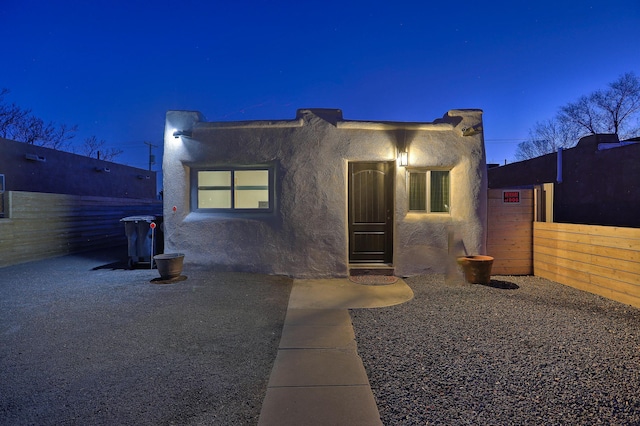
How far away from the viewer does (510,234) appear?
261 inches

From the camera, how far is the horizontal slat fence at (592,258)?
4.61 m

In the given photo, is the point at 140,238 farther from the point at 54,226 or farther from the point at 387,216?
the point at 387,216

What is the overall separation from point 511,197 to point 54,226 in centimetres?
1197

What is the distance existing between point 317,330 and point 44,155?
15797 mm

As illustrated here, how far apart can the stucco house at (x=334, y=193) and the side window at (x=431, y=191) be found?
21mm

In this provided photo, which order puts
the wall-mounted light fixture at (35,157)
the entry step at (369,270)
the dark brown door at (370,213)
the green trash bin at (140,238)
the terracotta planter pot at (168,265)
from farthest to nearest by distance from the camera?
the wall-mounted light fixture at (35,157)
the green trash bin at (140,238)
the dark brown door at (370,213)
the entry step at (369,270)
the terracotta planter pot at (168,265)

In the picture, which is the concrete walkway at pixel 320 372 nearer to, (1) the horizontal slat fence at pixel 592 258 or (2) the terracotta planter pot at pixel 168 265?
(2) the terracotta planter pot at pixel 168 265

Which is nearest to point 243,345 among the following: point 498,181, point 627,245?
point 627,245

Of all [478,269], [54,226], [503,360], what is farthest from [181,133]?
[503,360]

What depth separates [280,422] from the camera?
6.81 feet

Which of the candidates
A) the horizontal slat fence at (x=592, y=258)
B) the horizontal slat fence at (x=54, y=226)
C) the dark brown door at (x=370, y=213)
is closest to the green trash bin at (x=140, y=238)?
the horizontal slat fence at (x=54, y=226)

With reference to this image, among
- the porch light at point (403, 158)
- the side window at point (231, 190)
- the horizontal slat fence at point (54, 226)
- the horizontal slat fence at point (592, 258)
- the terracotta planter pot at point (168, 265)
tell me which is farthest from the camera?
the horizontal slat fence at point (54, 226)

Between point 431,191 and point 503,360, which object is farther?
point 431,191

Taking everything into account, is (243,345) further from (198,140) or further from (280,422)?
(198,140)
